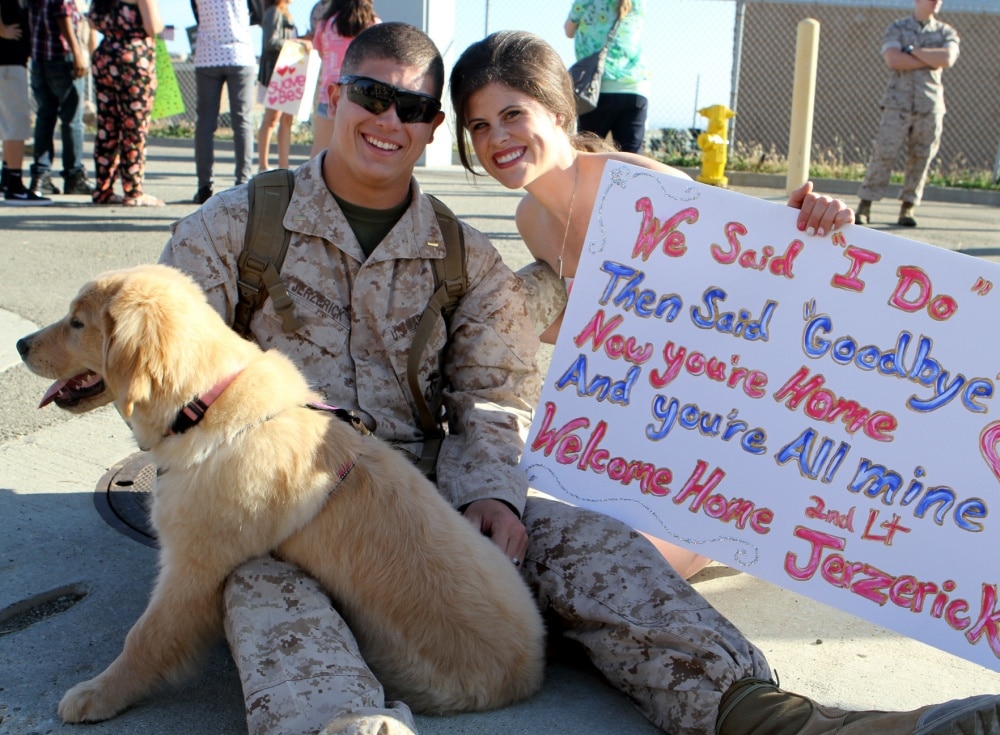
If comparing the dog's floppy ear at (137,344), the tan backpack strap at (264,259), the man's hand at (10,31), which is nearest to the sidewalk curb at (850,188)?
the man's hand at (10,31)

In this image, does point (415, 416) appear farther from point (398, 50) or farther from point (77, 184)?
point (77, 184)

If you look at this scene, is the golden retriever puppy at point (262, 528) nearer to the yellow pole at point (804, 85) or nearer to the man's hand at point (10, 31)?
the yellow pole at point (804, 85)

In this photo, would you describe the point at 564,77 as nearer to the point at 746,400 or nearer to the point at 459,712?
the point at 746,400

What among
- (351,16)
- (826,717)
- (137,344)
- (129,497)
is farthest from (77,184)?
(826,717)

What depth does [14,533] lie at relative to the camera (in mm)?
3389

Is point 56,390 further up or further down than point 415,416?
further up

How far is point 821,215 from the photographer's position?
296cm

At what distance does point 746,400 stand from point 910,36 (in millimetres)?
9218

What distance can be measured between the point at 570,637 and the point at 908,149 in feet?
32.2

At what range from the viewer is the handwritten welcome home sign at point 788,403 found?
2.76 metres

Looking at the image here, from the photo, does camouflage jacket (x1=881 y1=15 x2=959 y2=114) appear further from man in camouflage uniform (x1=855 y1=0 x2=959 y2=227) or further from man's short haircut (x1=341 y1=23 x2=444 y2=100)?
man's short haircut (x1=341 y1=23 x2=444 y2=100)

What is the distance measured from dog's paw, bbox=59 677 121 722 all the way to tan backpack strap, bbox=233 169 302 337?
1.18 m

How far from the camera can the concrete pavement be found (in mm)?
2557

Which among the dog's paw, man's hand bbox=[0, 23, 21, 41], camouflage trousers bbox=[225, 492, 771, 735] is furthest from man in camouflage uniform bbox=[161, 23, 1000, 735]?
man's hand bbox=[0, 23, 21, 41]
